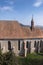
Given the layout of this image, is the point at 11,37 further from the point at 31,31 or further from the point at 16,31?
the point at 31,31

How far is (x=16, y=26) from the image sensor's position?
54.3 meters

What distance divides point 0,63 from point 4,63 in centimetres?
59

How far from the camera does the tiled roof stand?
51750 millimetres

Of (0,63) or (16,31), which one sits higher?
(16,31)

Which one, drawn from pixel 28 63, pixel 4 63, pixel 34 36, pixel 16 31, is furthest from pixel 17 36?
pixel 4 63

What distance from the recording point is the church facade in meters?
51.3

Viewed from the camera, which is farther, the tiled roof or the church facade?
the tiled roof

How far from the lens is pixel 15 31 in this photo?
5297 centimetres

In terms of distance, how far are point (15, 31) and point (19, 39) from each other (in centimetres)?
293

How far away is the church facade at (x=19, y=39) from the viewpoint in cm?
5128

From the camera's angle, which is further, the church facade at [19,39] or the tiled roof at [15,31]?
the tiled roof at [15,31]

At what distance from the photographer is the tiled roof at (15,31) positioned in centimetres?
5175

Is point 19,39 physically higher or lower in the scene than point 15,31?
lower

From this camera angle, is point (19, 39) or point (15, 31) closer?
point (19, 39)
